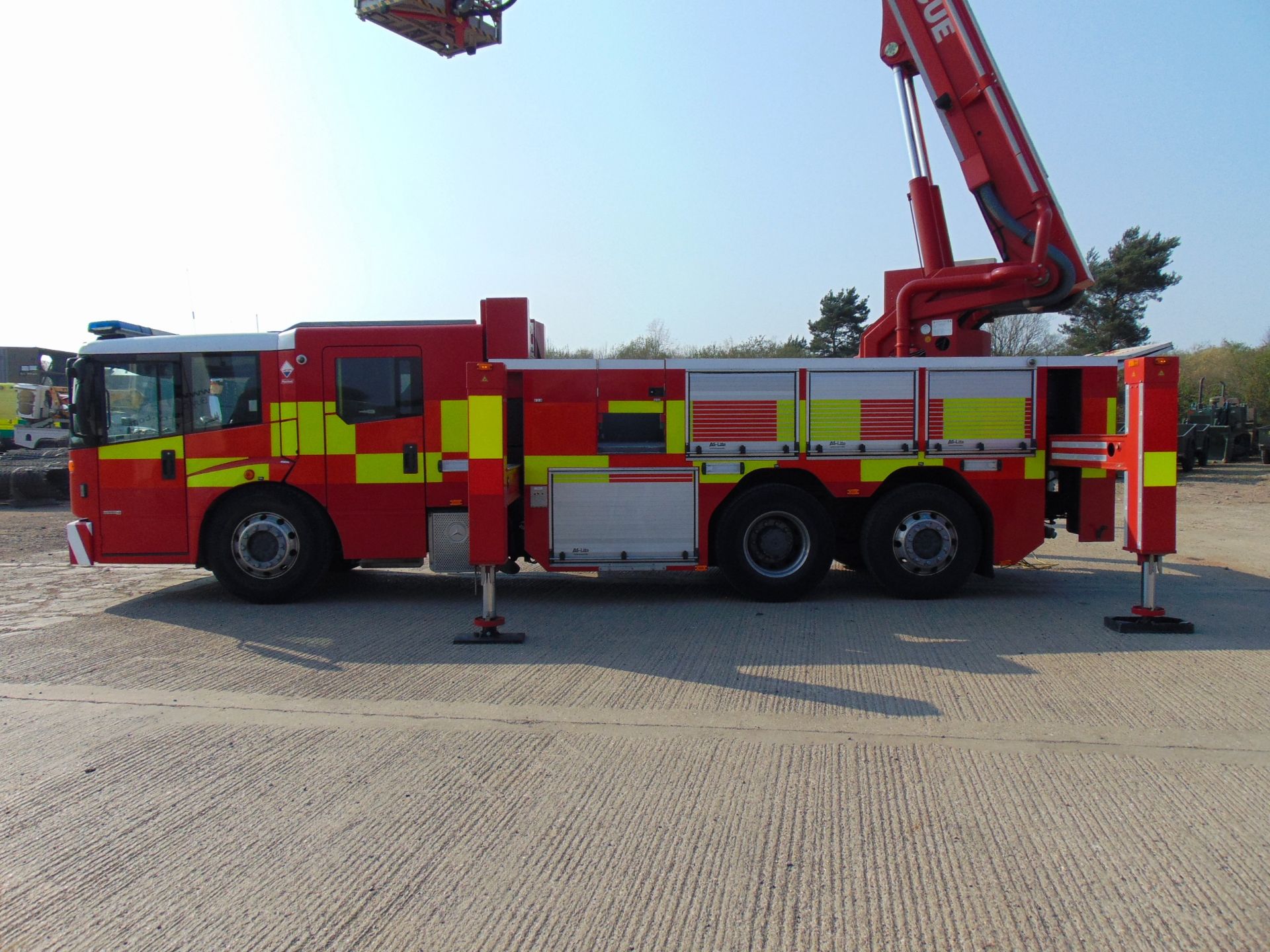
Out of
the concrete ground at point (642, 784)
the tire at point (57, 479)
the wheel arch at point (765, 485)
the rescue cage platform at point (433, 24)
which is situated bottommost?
the concrete ground at point (642, 784)

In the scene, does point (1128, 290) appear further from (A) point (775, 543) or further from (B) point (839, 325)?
(A) point (775, 543)

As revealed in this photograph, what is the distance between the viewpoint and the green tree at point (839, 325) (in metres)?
30.5

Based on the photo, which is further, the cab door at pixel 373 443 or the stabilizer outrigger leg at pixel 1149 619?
the cab door at pixel 373 443

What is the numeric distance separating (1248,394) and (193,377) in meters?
47.5

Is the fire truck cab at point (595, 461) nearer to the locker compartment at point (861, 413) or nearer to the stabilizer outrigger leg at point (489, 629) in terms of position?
the locker compartment at point (861, 413)

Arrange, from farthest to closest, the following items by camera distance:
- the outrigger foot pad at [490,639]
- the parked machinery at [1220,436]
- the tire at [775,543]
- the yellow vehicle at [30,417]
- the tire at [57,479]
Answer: the yellow vehicle at [30,417] → the parked machinery at [1220,436] → the tire at [57,479] → the tire at [775,543] → the outrigger foot pad at [490,639]

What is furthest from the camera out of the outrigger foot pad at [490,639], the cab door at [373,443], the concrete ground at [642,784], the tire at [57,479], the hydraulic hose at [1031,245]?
the tire at [57,479]

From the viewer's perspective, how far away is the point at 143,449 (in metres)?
8.26

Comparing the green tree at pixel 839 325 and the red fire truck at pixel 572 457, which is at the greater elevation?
the green tree at pixel 839 325

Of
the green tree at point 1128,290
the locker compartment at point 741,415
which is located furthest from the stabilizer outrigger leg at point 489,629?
the green tree at point 1128,290

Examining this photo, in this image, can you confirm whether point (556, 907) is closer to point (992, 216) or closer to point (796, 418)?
point (796, 418)

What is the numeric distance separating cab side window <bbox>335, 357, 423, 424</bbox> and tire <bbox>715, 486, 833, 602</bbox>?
3.11m

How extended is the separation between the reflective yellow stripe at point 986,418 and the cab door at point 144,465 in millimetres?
7171

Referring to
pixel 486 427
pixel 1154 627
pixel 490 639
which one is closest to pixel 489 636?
pixel 490 639
